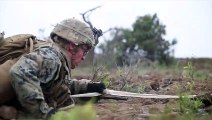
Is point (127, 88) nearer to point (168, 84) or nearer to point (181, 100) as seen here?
point (168, 84)

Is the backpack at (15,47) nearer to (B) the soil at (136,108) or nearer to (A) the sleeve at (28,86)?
(A) the sleeve at (28,86)

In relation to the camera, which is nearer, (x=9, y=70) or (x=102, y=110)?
(x=9, y=70)

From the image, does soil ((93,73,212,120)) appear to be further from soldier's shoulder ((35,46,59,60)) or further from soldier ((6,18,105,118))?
soldier's shoulder ((35,46,59,60))

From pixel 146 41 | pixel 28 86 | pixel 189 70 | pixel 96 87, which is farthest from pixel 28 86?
pixel 146 41

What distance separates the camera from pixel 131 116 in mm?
4402

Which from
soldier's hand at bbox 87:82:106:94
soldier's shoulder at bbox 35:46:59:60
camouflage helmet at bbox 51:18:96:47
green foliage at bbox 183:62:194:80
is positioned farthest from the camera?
soldier's hand at bbox 87:82:106:94

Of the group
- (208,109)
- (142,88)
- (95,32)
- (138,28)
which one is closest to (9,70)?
(95,32)

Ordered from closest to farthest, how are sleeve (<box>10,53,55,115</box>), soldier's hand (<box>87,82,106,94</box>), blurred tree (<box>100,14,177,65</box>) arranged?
1. sleeve (<box>10,53,55,115</box>)
2. soldier's hand (<box>87,82,106,94</box>)
3. blurred tree (<box>100,14,177,65</box>)

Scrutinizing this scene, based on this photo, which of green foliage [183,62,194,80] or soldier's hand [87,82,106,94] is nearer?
green foliage [183,62,194,80]

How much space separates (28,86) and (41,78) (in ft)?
0.76

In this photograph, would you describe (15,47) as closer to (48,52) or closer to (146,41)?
(48,52)

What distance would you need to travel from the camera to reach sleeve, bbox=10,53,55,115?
3924 millimetres

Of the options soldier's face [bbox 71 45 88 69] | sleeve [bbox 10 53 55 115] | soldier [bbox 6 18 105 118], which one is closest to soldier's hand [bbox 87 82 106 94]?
soldier [bbox 6 18 105 118]

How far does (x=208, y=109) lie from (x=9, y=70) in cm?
199
